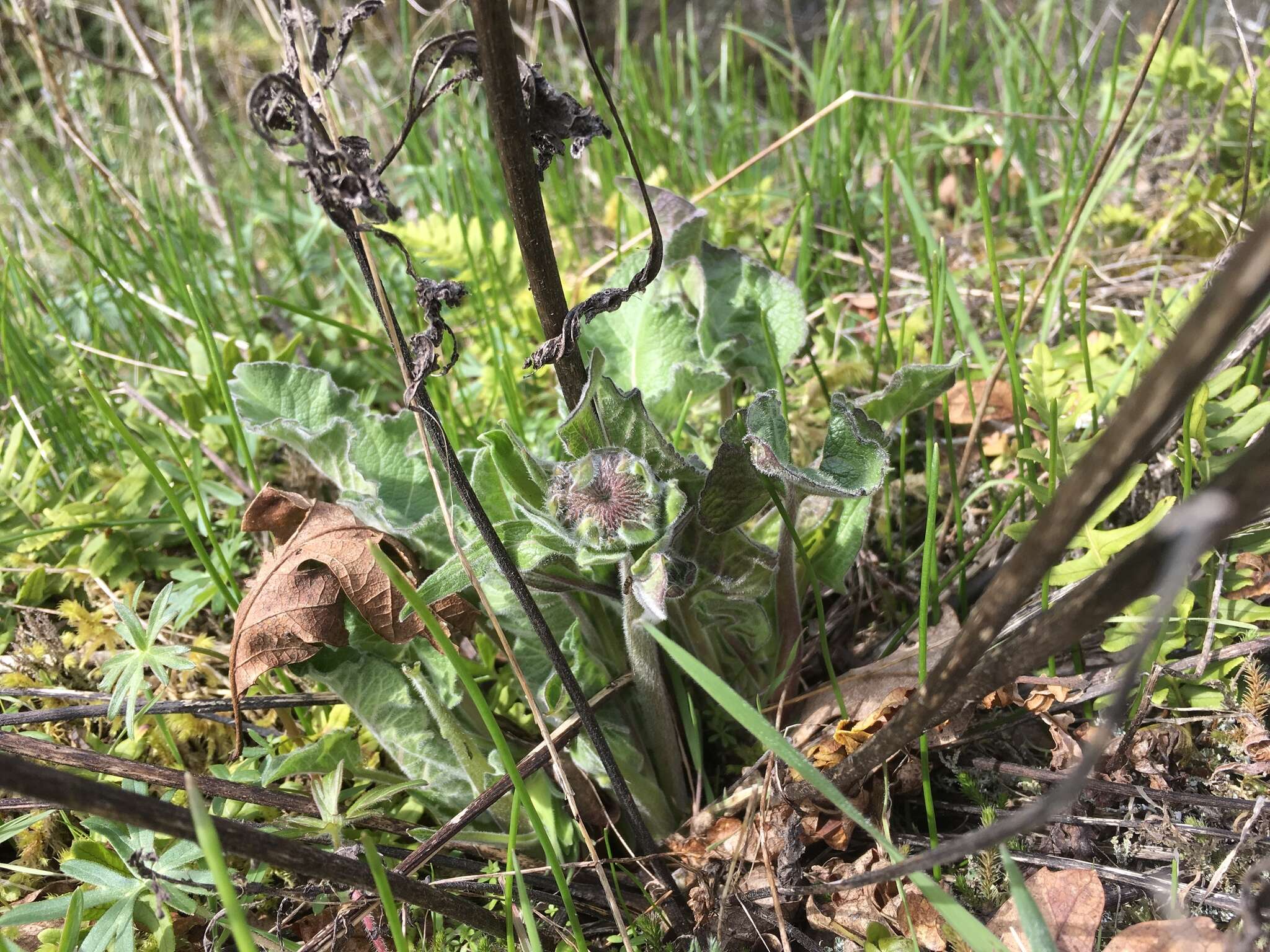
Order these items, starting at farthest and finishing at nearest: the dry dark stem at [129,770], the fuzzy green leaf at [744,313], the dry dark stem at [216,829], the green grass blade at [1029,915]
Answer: the fuzzy green leaf at [744,313] < the dry dark stem at [129,770] < the green grass blade at [1029,915] < the dry dark stem at [216,829]

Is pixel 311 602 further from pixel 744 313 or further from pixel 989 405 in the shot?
pixel 989 405

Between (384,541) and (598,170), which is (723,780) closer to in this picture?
(384,541)

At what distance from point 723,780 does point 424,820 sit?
19.0 inches

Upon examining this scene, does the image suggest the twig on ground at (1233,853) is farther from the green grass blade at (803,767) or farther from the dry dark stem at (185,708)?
the dry dark stem at (185,708)

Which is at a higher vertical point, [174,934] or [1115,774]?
[174,934]

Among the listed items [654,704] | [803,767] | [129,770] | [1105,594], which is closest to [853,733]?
[654,704]

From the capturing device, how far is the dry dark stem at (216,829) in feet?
2.17

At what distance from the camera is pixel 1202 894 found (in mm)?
1015

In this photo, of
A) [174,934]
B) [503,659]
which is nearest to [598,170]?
[503,659]

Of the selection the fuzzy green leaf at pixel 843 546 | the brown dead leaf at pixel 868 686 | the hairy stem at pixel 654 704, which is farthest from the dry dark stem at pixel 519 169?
the brown dead leaf at pixel 868 686

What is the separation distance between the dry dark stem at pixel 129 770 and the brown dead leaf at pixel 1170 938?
908 mm

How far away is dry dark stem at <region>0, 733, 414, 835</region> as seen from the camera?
111cm

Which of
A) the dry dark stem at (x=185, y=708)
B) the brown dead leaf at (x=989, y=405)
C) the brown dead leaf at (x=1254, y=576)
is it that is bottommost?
the brown dead leaf at (x=1254, y=576)

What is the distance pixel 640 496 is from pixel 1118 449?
0.55 metres
